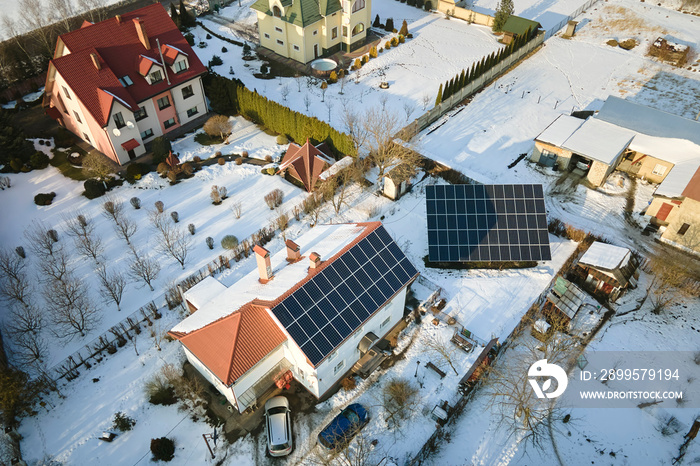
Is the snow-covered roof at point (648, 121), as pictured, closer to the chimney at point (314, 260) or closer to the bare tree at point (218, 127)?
the chimney at point (314, 260)

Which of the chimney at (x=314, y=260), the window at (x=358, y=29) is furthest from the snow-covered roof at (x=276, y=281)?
the window at (x=358, y=29)

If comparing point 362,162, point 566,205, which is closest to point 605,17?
point 566,205

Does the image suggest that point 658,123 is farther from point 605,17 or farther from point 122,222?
point 122,222

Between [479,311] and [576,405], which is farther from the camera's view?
[479,311]

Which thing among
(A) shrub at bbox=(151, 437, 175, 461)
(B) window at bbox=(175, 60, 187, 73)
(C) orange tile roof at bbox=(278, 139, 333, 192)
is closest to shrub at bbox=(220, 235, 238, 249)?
(C) orange tile roof at bbox=(278, 139, 333, 192)

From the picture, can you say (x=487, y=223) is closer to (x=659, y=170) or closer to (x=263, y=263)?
(x=263, y=263)

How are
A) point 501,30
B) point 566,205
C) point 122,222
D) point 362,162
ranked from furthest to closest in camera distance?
point 501,30, point 362,162, point 566,205, point 122,222
